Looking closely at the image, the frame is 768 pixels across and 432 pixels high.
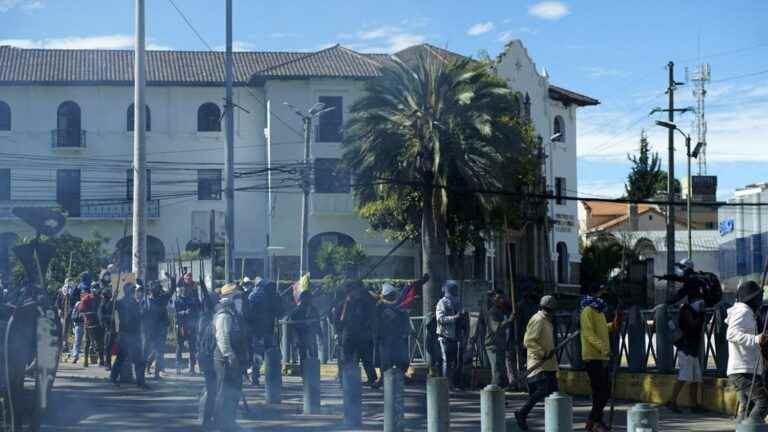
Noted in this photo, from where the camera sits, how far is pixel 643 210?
90.5 metres

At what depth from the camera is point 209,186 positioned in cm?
5259

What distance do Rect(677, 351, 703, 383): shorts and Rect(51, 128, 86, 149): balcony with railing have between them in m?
39.3

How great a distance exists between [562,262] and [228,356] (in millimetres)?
52238

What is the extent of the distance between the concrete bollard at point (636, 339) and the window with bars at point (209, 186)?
35086mm

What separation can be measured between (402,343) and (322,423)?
4.02 m

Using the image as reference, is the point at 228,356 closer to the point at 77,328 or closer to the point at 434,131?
the point at 77,328

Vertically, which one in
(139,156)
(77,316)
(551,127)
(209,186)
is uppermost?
(551,127)

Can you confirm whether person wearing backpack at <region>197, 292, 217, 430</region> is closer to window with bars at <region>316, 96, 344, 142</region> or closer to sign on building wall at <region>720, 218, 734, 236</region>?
window with bars at <region>316, 96, 344, 142</region>

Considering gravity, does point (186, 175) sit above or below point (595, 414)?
above

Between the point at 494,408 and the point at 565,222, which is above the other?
the point at 565,222

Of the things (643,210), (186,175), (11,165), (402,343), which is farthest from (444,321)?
(643,210)

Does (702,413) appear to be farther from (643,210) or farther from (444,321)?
(643,210)

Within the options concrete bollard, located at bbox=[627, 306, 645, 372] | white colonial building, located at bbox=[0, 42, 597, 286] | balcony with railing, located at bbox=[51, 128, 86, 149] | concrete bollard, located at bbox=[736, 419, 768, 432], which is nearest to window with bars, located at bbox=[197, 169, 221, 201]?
white colonial building, located at bbox=[0, 42, 597, 286]

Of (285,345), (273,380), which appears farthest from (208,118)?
(273,380)
